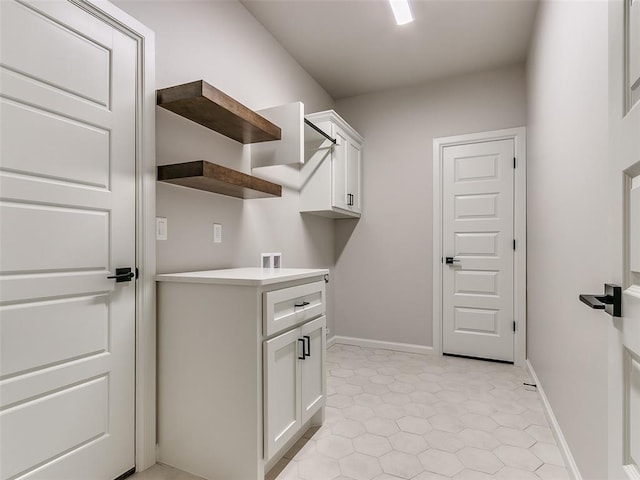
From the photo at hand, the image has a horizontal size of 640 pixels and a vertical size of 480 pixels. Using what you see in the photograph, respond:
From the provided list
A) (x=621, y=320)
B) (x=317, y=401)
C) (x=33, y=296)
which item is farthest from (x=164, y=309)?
(x=621, y=320)

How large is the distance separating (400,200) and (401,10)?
1.82 meters

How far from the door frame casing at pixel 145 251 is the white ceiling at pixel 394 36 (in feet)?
3.77

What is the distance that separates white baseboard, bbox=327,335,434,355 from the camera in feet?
11.8

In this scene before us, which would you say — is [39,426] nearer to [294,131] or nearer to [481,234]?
[294,131]

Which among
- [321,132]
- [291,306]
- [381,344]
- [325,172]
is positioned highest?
[321,132]

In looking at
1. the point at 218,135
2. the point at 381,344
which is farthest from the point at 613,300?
the point at 381,344

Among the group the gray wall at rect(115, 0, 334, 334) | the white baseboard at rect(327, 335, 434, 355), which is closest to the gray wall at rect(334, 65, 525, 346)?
the white baseboard at rect(327, 335, 434, 355)

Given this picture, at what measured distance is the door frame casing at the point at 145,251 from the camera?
1.69 m

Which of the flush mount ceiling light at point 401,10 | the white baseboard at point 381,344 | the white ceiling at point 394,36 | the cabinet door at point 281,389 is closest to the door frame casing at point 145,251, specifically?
the cabinet door at point 281,389

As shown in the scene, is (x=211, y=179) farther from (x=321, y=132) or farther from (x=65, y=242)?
(x=321, y=132)

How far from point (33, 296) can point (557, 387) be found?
2570mm

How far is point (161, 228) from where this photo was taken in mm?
1836

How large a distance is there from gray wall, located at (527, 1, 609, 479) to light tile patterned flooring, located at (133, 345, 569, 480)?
231mm

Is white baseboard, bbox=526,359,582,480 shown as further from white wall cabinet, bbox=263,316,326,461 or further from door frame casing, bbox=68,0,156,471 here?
door frame casing, bbox=68,0,156,471
